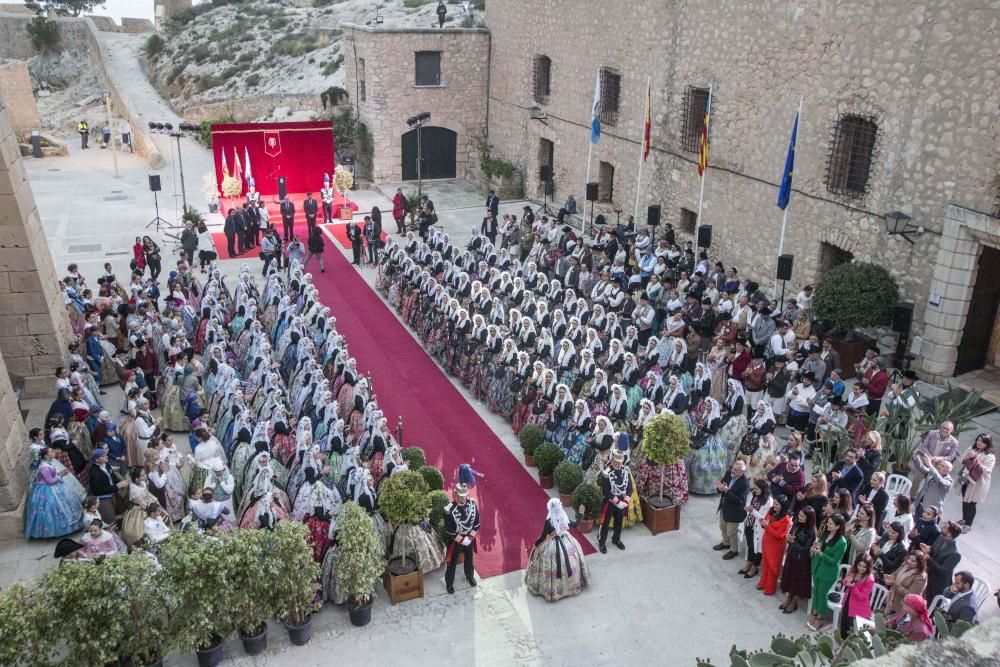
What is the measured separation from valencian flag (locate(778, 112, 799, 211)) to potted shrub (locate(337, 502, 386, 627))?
1110 centimetres

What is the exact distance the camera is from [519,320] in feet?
49.2

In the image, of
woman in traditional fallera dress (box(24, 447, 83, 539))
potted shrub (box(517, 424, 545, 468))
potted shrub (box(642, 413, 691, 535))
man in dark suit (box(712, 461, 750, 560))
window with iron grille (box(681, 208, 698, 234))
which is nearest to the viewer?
man in dark suit (box(712, 461, 750, 560))

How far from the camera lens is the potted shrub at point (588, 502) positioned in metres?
10.4

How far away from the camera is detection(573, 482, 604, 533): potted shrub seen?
10367mm

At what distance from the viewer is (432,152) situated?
95.9 feet

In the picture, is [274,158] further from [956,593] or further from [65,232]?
[956,593]

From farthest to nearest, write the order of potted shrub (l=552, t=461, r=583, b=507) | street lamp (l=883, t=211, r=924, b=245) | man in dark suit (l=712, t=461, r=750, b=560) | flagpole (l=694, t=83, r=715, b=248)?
flagpole (l=694, t=83, r=715, b=248) < street lamp (l=883, t=211, r=924, b=245) < potted shrub (l=552, t=461, r=583, b=507) < man in dark suit (l=712, t=461, r=750, b=560)

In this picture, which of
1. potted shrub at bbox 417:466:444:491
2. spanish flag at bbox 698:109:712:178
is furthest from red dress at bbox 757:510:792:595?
spanish flag at bbox 698:109:712:178

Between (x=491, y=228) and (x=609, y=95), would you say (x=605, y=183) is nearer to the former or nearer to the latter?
(x=609, y=95)

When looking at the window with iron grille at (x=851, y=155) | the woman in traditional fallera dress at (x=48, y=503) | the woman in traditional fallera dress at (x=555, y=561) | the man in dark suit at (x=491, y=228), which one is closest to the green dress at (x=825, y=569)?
the woman in traditional fallera dress at (x=555, y=561)

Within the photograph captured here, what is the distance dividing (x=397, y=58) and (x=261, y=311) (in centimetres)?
1353

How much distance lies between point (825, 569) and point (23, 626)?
7.50 meters

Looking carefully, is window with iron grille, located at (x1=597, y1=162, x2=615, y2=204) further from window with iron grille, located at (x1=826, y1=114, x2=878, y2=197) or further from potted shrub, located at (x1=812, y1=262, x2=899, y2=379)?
potted shrub, located at (x1=812, y1=262, x2=899, y2=379)

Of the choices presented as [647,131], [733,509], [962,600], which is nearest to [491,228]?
[647,131]
